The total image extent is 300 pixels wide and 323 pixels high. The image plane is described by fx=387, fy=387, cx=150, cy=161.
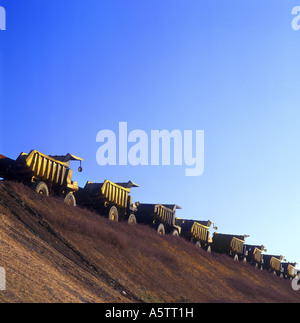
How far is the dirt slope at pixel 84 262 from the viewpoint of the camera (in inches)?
422

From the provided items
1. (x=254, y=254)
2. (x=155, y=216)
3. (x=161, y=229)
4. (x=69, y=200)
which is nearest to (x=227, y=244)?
(x=254, y=254)

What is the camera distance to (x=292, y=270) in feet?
205

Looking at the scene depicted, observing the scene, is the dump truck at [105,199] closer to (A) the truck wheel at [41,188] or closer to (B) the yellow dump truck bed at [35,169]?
(B) the yellow dump truck bed at [35,169]

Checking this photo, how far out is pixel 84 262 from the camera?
15.6 m

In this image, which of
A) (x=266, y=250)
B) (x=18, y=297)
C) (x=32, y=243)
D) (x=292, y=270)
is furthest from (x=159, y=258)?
(x=292, y=270)

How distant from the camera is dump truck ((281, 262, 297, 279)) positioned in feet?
199

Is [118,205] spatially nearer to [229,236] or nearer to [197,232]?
[197,232]

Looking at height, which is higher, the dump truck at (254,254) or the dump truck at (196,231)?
the dump truck at (196,231)

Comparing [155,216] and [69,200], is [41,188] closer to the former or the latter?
[69,200]

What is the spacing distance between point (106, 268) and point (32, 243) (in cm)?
363

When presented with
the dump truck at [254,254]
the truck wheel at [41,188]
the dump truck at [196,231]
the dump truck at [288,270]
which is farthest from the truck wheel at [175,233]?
the dump truck at [288,270]

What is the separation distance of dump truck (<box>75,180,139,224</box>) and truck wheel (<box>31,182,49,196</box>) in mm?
3845

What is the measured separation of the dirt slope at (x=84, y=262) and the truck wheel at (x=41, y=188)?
559 millimetres

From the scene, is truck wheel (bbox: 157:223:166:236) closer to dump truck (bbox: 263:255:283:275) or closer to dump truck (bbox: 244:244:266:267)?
dump truck (bbox: 244:244:266:267)
